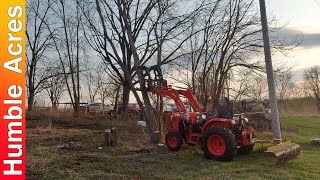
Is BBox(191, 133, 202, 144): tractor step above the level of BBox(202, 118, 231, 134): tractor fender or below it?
below

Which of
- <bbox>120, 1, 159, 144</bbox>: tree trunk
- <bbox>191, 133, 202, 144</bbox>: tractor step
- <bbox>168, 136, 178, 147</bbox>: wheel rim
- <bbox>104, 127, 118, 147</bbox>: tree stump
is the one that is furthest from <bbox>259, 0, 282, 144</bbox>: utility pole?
<bbox>104, 127, 118, 147</bbox>: tree stump

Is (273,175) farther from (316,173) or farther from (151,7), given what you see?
(151,7)

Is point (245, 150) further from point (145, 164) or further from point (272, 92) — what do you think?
point (145, 164)

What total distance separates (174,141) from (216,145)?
186 centimetres

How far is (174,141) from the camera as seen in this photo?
13.0 m

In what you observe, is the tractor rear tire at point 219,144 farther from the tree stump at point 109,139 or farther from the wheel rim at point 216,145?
the tree stump at point 109,139

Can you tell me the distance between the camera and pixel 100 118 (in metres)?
28.0

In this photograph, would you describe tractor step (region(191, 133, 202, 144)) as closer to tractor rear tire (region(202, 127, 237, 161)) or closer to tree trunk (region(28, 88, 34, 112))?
tractor rear tire (region(202, 127, 237, 161))

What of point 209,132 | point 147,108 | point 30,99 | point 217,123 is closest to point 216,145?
point 209,132

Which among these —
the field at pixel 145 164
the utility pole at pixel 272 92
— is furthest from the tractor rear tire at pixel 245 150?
the utility pole at pixel 272 92

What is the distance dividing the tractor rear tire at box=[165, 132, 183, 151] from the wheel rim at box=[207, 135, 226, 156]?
1.47 metres

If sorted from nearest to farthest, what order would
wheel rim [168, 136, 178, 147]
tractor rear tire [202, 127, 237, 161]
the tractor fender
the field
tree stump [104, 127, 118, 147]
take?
the field
tractor rear tire [202, 127, 237, 161]
the tractor fender
wheel rim [168, 136, 178, 147]
tree stump [104, 127, 118, 147]

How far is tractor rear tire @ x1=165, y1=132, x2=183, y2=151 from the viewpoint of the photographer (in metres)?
12.9

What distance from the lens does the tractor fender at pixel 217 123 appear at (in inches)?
466
